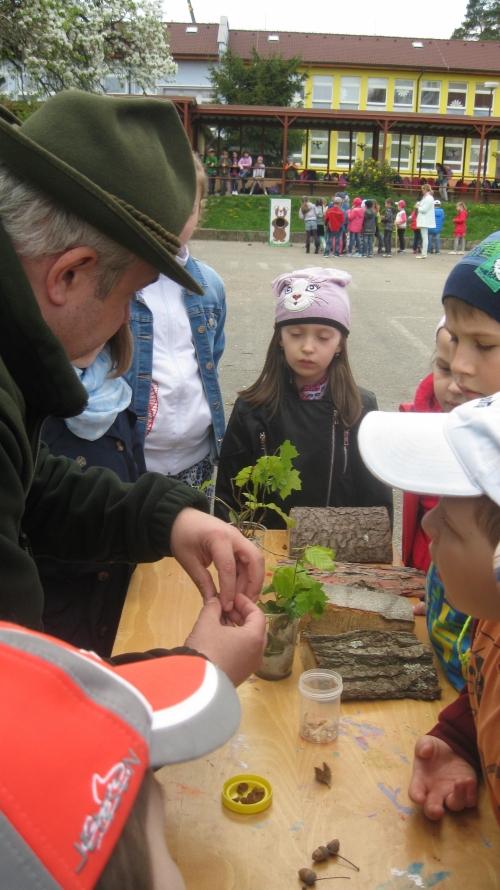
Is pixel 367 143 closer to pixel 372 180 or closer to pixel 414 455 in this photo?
pixel 372 180

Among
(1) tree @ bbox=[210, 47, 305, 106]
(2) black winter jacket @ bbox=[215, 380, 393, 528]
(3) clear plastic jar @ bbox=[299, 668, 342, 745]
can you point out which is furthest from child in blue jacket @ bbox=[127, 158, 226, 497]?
(1) tree @ bbox=[210, 47, 305, 106]

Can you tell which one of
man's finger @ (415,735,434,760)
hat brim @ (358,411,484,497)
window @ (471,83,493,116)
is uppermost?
Result: hat brim @ (358,411,484,497)

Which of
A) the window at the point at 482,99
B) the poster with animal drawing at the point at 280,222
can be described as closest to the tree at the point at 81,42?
the poster with animal drawing at the point at 280,222

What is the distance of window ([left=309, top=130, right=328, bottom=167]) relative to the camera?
A: 42.6m

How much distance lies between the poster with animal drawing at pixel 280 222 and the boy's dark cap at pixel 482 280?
22.1 meters

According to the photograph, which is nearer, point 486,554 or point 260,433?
point 486,554

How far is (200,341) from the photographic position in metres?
3.16

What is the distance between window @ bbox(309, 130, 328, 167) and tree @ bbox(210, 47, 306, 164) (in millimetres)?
1548

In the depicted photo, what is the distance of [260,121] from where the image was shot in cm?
3741

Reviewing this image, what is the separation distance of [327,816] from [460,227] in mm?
23929

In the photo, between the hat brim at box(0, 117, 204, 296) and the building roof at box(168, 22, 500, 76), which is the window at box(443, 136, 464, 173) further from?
the hat brim at box(0, 117, 204, 296)

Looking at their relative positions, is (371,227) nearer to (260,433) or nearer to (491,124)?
(491,124)

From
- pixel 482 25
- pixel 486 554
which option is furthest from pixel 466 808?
pixel 482 25

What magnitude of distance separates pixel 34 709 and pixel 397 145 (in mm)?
46646
